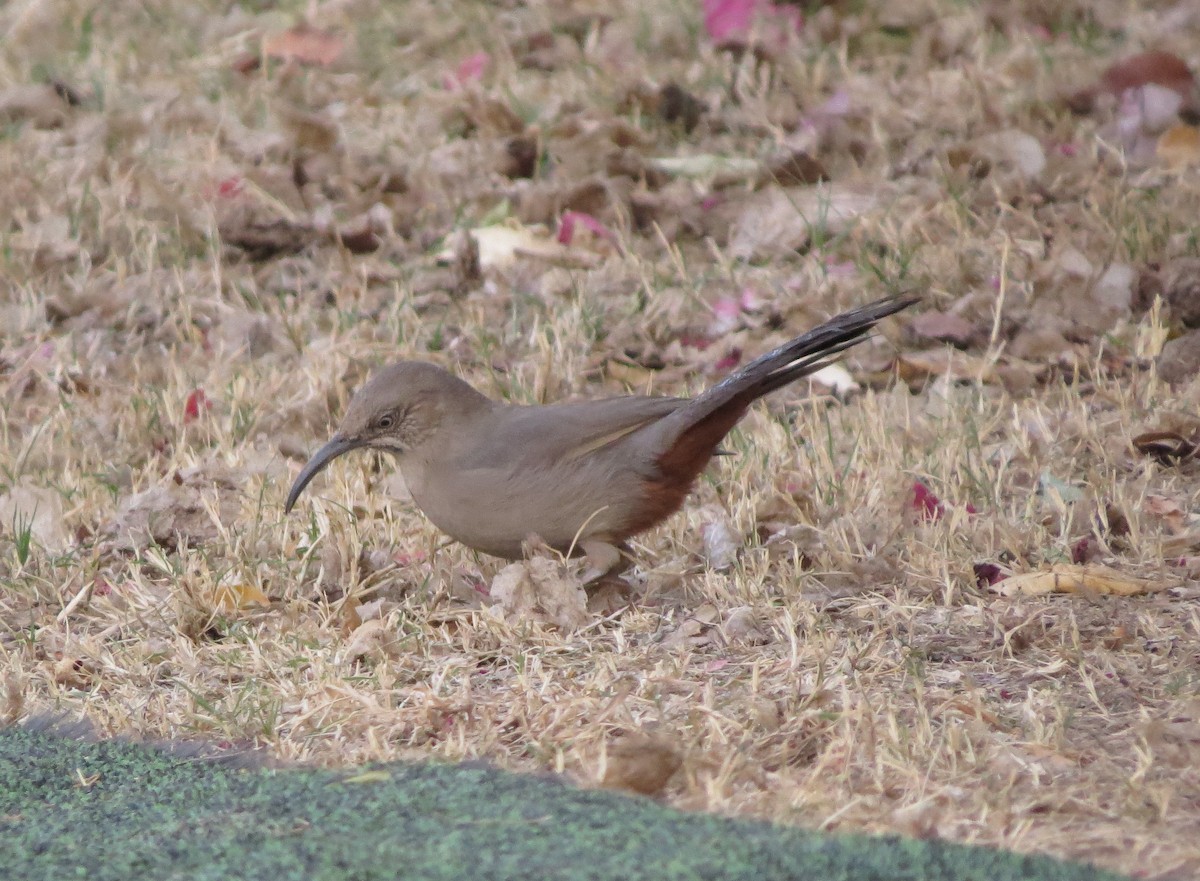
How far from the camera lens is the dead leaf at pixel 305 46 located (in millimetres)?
8469

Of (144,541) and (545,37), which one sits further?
(545,37)

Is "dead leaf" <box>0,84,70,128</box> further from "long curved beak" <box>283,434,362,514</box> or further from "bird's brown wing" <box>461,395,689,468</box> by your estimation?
"bird's brown wing" <box>461,395,689,468</box>

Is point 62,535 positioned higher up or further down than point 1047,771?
further down

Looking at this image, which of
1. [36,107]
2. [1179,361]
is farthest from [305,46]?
[1179,361]

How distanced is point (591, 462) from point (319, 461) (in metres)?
0.73

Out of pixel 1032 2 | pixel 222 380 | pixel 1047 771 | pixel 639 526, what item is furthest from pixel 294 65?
pixel 1047 771

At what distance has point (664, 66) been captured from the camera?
809 cm

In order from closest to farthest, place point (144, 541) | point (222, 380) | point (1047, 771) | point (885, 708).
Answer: point (1047, 771)
point (885, 708)
point (144, 541)
point (222, 380)

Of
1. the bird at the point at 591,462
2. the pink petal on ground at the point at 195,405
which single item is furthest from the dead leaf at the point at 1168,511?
the pink petal on ground at the point at 195,405

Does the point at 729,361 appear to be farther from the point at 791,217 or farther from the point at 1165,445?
the point at 1165,445

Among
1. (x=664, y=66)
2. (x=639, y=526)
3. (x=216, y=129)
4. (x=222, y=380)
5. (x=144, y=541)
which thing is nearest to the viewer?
(x=639, y=526)

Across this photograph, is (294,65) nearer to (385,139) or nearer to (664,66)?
(385,139)

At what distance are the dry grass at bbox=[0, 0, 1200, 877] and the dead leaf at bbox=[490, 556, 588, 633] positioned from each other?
0.22ft

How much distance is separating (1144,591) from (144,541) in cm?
256
